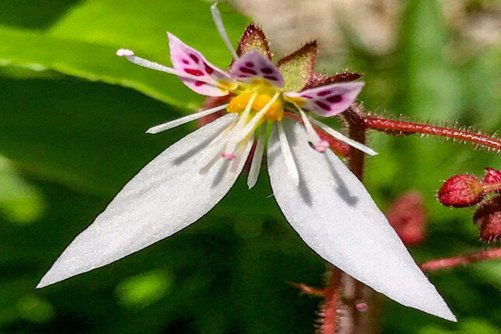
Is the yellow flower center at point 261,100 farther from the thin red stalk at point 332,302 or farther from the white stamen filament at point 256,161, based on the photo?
the thin red stalk at point 332,302

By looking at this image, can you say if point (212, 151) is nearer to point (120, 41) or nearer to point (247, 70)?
point (247, 70)

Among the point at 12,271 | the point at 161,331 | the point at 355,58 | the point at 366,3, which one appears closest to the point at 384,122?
the point at 161,331

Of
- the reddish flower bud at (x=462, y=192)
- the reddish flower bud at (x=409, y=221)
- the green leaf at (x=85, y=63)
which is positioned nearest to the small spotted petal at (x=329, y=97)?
the reddish flower bud at (x=462, y=192)

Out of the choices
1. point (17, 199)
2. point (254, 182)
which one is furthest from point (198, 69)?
point (17, 199)

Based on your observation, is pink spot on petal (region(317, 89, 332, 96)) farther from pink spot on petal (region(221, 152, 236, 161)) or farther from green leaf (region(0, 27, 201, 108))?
green leaf (region(0, 27, 201, 108))

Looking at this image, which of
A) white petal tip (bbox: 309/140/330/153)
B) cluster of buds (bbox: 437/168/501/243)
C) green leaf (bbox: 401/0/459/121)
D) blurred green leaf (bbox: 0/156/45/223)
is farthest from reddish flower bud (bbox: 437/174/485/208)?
blurred green leaf (bbox: 0/156/45/223)

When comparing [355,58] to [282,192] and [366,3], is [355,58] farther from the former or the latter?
[282,192]

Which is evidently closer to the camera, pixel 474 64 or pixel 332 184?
pixel 332 184
